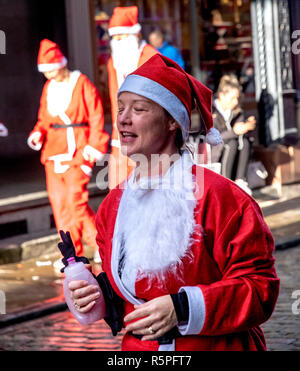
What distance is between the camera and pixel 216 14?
1475 cm

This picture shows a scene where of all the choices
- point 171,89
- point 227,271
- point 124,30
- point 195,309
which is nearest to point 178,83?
point 171,89

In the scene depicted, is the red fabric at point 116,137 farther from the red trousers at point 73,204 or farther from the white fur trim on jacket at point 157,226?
the white fur trim on jacket at point 157,226

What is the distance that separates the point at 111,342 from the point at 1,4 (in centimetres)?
885

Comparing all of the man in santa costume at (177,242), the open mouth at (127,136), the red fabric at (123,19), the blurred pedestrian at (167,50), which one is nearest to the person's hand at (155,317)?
the man in santa costume at (177,242)

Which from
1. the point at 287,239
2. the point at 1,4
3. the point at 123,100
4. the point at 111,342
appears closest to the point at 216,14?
the point at 1,4

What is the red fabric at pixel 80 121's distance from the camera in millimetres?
8133

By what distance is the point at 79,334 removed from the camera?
628 cm

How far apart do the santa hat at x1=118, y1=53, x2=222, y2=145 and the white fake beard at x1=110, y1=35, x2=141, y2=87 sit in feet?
18.0

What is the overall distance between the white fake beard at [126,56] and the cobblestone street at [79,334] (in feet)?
8.33

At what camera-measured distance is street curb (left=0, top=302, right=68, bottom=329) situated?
6645 millimetres

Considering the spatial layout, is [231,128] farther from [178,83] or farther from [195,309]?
[195,309]

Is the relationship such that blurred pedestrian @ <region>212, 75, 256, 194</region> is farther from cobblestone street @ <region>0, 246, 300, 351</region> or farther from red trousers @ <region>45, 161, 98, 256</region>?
cobblestone street @ <region>0, 246, 300, 351</region>

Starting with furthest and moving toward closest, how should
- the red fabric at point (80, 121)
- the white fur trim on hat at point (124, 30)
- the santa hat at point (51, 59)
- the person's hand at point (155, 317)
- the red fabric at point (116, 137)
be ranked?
the white fur trim on hat at point (124, 30) < the red fabric at point (116, 137) < the santa hat at point (51, 59) < the red fabric at point (80, 121) < the person's hand at point (155, 317)

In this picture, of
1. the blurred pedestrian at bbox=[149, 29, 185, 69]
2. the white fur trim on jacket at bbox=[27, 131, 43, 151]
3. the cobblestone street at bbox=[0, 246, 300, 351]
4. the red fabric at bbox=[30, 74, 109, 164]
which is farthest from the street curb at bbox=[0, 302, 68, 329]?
the blurred pedestrian at bbox=[149, 29, 185, 69]
